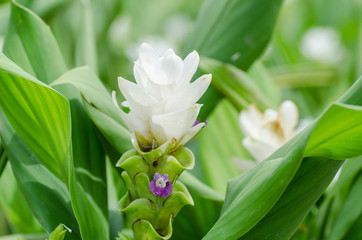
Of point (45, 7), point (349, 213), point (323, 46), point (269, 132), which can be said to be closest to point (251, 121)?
point (269, 132)

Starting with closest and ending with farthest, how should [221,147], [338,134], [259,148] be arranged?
[338,134] → [259,148] → [221,147]

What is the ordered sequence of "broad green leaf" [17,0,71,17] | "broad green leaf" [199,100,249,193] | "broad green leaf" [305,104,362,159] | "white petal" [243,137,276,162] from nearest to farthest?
"broad green leaf" [305,104,362,159] → "white petal" [243,137,276,162] → "broad green leaf" [199,100,249,193] → "broad green leaf" [17,0,71,17]

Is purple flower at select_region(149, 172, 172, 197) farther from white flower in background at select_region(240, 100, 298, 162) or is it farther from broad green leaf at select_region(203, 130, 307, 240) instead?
white flower in background at select_region(240, 100, 298, 162)

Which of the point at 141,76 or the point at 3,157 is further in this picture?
the point at 3,157

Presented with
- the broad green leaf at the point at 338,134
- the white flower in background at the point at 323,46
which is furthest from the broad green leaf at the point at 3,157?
the white flower in background at the point at 323,46

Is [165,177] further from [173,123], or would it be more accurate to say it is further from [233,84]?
[233,84]

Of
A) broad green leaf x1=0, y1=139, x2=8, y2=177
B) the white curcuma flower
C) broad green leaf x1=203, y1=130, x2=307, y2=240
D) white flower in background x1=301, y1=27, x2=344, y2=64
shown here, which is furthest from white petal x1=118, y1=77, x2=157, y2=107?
white flower in background x1=301, y1=27, x2=344, y2=64
